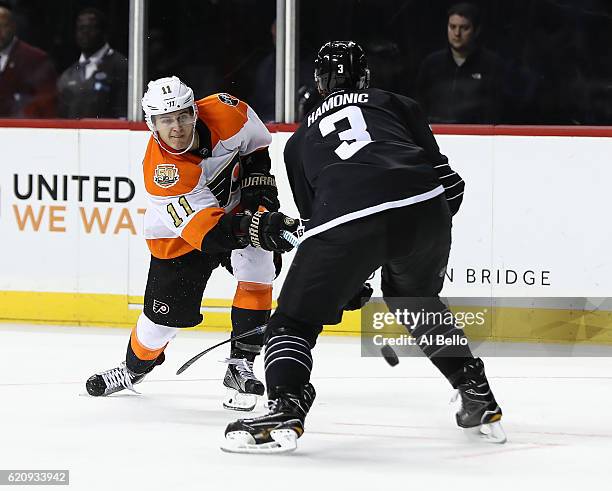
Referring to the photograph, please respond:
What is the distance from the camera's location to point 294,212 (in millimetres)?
5871

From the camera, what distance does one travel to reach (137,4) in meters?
6.14

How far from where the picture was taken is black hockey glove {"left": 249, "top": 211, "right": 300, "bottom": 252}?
3885 mm

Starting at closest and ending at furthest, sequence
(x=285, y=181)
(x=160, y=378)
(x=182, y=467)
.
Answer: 1. (x=182, y=467)
2. (x=160, y=378)
3. (x=285, y=181)

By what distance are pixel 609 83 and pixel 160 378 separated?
224cm

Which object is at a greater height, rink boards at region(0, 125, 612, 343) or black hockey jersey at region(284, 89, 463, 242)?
black hockey jersey at region(284, 89, 463, 242)

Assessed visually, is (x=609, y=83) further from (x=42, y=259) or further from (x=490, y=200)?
(x=42, y=259)

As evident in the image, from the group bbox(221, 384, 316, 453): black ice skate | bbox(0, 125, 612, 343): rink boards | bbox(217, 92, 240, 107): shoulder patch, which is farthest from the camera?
bbox(0, 125, 612, 343): rink boards

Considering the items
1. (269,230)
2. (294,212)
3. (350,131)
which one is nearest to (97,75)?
(294,212)

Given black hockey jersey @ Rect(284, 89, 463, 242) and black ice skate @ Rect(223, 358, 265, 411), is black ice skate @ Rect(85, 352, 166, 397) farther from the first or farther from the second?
black hockey jersey @ Rect(284, 89, 463, 242)

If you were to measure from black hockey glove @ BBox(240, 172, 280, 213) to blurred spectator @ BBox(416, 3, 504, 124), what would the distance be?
1.58 metres

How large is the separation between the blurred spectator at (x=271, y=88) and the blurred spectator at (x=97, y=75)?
25.1 inches

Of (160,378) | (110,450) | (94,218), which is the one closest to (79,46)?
(94,218)

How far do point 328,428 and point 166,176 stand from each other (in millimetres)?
898

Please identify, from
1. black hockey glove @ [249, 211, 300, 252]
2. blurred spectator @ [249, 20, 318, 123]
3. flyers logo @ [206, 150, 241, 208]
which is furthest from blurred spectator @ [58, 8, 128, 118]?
black hockey glove @ [249, 211, 300, 252]
